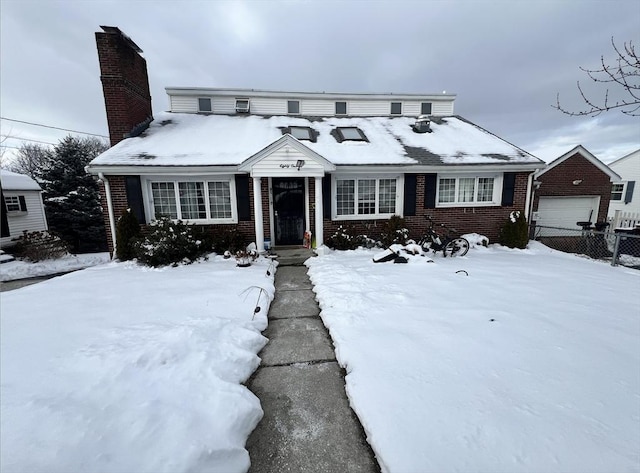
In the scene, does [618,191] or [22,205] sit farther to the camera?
[618,191]

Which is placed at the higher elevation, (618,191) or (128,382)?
(618,191)

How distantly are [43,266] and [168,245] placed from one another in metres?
6.51

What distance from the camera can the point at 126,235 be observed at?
7.80 meters

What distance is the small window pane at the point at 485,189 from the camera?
9711 millimetres

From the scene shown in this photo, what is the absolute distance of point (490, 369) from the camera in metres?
2.93

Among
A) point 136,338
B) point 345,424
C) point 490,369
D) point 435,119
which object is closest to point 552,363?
point 490,369

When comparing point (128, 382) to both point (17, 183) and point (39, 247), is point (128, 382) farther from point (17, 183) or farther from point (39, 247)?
point (17, 183)

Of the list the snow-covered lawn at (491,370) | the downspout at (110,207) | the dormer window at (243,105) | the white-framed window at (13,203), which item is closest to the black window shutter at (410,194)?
the snow-covered lawn at (491,370)

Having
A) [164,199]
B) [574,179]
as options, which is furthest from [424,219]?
[164,199]

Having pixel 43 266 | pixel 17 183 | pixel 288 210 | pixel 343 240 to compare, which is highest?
pixel 17 183

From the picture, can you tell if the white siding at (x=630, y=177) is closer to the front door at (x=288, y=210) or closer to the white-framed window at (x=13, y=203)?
the front door at (x=288, y=210)

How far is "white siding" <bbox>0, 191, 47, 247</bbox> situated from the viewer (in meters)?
13.0

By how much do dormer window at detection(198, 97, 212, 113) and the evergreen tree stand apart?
8.33 metres

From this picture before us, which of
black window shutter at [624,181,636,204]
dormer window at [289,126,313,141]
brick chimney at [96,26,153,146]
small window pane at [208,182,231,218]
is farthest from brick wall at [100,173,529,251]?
black window shutter at [624,181,636,204]
